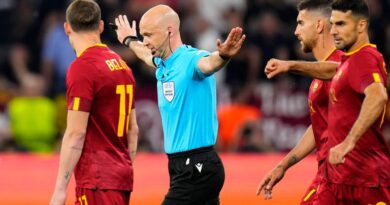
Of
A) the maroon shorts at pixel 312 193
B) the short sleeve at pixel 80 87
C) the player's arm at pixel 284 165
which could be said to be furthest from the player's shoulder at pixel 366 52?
the short sleeve at pixel 80 87

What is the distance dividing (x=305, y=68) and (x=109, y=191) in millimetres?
1665

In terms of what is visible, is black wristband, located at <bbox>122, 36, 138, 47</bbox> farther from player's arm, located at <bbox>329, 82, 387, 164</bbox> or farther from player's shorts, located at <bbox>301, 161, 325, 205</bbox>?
player's arm, located at <bbox>329, 82, 387, 164</bbox>

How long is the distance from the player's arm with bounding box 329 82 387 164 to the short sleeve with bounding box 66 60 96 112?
1783 millimetres

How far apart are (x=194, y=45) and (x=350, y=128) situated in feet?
33.3

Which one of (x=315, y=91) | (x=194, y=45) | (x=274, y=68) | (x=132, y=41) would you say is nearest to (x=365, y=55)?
(x=274, y=68)

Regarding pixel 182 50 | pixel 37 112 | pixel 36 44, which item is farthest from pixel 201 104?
pixel 36 44

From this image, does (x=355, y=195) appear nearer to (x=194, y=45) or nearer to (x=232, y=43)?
(x=232, y=43)

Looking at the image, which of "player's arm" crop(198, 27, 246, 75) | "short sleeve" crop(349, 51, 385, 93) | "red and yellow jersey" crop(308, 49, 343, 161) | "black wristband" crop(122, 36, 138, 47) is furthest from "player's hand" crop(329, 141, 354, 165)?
"black wristband" crop(122, 36, 138, 47)

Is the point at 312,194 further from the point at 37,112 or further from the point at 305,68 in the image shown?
the point at 37,112

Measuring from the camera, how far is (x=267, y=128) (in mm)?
17734

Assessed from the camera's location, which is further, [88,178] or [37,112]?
[37,112]

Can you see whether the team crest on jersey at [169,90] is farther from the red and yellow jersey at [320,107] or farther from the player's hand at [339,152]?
the player's hand at [339,152]

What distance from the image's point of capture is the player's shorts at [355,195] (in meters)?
7.88

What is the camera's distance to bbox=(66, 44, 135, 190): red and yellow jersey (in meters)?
8.03
